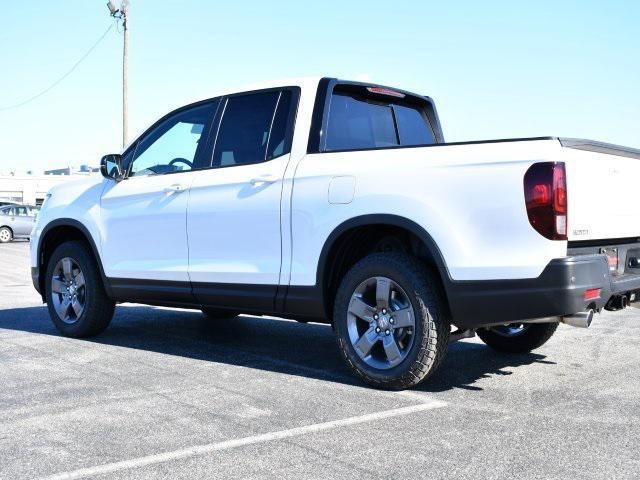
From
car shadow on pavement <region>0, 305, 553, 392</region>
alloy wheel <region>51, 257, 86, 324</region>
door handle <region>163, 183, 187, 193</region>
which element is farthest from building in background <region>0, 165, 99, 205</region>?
door handle <region>163, 183, 187, 193</region>

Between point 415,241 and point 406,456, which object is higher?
point 415,241

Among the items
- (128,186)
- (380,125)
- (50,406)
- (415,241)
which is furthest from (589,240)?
(128,186)

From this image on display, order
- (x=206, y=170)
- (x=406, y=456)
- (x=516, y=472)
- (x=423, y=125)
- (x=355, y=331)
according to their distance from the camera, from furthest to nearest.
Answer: (x=423, y=125), (x=206, y=170), (x=355, y=331), (x=406, y=456), (x=516, y=472)

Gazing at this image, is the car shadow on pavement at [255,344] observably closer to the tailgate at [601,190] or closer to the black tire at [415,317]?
the black tire at [415,317]

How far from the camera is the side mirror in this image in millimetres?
6789

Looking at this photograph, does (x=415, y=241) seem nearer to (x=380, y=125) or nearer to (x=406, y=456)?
(x=380, y=125)

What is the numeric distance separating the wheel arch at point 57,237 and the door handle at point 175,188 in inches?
43.1

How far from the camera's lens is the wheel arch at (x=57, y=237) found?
703cm

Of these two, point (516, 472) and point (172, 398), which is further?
point (172, 398)

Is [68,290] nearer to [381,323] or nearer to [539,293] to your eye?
[381,323]

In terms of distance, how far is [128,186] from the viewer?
6695 millimetres

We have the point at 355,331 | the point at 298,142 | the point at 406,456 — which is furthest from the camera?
the point at 298,142

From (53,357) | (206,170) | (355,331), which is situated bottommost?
(53,357)

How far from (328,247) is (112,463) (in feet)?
7.11
